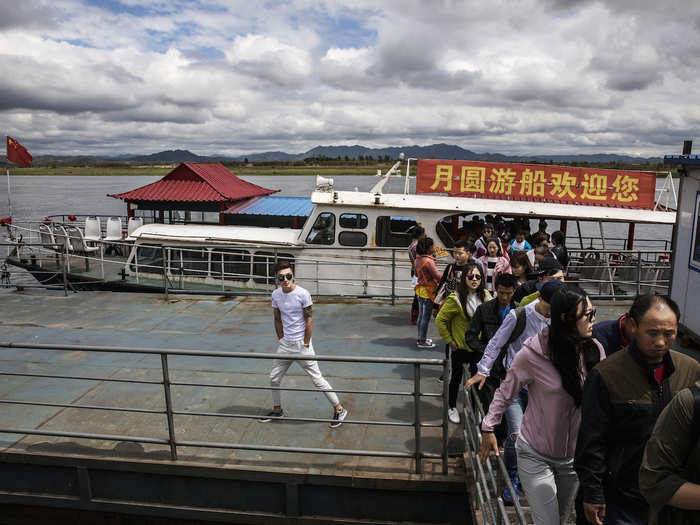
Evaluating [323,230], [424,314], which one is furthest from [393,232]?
[424,314]

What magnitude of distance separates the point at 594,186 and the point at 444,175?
3025mm

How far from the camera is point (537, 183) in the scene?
10789 mm

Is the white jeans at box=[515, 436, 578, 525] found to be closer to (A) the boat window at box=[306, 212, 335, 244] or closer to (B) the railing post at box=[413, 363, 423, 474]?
(B) the railing post at box=[413, 363, 423, 474]

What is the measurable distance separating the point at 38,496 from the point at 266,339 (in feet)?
12.1

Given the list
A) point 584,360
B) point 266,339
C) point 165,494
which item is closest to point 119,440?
point 165,494

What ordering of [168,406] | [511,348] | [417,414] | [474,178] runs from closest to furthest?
[511,348] < [417,414] < [168,406] < [474,178]

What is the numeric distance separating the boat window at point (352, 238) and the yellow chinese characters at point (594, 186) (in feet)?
15.0

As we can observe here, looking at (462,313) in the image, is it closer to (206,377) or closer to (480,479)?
(480,479)

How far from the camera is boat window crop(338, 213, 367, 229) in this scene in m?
10.7

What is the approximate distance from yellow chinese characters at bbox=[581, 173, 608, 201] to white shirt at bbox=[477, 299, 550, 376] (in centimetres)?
786

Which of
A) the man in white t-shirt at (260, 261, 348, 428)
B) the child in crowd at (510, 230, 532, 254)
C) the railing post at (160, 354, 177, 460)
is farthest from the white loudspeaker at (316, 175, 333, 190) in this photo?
the railing post at (160, 354, 177, 460)

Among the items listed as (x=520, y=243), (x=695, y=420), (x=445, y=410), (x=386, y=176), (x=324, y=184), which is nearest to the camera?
(x=695, y=420)

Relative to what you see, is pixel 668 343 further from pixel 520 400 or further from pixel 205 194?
pixel 205 194

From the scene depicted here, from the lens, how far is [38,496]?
495cm
